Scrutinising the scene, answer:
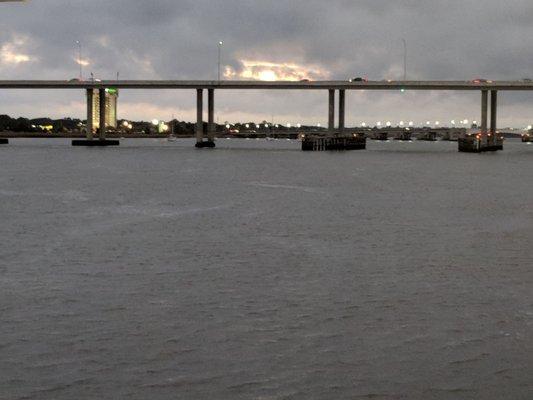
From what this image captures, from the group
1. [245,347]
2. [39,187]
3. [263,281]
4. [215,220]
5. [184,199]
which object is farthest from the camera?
[39,187]

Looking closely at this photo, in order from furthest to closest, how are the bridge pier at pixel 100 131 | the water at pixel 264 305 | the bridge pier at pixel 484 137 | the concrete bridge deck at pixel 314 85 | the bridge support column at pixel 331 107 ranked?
the bridge pier at pixel 100 131
the bridge support column at pixel 331 107
the bridge pier at pixel 484 137
the concrete bridge deck at pixel 314 85
the water at pixel 264 305

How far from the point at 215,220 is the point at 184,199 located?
10100 mm

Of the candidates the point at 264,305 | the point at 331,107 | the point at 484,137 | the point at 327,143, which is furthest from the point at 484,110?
the point at 264,305

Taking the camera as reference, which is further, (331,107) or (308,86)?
(331,107)

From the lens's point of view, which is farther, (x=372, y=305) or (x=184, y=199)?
(x=184, y=199)

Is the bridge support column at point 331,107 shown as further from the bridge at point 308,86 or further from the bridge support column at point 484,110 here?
the bridge support column at point 484,110

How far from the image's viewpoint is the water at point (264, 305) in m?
10.8

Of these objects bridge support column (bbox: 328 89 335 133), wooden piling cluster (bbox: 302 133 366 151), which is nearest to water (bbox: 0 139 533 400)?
bridge support column (bbox: 328 89 335 133)

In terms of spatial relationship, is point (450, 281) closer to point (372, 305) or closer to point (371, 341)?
point (372, 305)

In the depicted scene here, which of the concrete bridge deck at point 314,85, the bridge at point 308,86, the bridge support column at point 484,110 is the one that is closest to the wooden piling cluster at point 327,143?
the bridge at point 308,86

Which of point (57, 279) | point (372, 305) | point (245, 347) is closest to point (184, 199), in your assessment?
point (57, 279)

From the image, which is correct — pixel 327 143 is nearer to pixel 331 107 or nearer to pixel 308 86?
pixel 331 107

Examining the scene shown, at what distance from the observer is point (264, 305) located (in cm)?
1499

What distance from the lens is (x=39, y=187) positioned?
4719 centimetres
